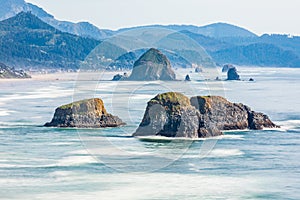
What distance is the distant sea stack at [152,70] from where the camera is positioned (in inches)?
7126

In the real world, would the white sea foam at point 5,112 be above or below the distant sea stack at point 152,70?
below

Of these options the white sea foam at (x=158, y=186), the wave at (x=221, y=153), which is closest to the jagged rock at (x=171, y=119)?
the wave at (x=221, y=153)

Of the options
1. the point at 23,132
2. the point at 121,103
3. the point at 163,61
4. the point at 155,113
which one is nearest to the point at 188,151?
the point at 155,113

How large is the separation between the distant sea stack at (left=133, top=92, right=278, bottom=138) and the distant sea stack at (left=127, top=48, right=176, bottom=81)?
11412 cm

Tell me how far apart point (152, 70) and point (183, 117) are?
12158 centimetres

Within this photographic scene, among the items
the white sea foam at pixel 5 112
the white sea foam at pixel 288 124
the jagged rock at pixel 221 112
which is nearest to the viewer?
the jagged rock at pixel 221 112

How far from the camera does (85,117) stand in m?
67.1

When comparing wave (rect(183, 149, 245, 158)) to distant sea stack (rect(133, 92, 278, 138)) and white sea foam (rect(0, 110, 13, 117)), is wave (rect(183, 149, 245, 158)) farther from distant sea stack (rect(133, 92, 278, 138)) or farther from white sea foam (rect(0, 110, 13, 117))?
white sea foam (rect(0, 110, 13, 117))

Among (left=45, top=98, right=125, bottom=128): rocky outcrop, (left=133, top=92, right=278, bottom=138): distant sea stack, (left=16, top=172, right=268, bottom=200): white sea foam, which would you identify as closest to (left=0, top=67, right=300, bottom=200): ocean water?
(left=16, top=172, right=268, bottom=200): white sea foam

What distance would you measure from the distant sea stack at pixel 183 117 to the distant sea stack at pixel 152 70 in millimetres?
114124

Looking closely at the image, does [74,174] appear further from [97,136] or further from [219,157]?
[97,136]

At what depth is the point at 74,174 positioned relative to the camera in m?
45.8

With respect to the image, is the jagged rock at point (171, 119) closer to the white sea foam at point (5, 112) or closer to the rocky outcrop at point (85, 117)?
the rocky outcrop at point (85, 117)

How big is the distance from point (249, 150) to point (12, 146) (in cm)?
1731
